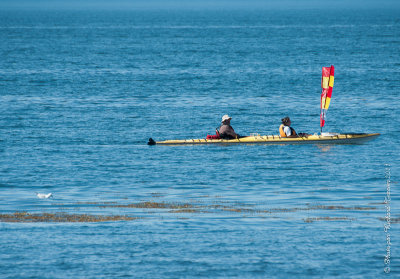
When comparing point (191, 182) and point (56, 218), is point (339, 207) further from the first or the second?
point (56, 218)

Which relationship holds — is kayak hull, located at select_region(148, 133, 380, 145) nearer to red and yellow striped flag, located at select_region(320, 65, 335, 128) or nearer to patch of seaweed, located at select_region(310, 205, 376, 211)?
red and yellow striped flag, located at select_region(320, 65, 335, 128)

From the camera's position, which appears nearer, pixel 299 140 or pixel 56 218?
pixel 56 218

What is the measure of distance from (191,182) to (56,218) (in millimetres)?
7034

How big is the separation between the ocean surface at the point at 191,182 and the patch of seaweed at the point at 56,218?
0.09m

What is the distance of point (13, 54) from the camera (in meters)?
98.8

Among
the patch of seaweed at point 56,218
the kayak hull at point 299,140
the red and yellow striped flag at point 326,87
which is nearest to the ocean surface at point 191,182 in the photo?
the patch of seaweed at point 56,218

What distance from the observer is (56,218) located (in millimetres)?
21031

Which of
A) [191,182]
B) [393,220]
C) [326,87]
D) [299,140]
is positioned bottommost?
[393,220]

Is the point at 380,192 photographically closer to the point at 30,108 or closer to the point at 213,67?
the point at 30,108

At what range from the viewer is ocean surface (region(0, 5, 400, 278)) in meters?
17.8

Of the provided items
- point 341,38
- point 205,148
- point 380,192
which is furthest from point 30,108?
point 341,38

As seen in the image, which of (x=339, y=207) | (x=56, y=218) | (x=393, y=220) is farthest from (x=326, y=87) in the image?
(x=56, y=218)

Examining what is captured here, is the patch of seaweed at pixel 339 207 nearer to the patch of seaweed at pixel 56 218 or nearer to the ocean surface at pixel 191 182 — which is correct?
the ocean surface at pixel 191 182

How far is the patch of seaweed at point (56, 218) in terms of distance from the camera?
20766 millimetres
